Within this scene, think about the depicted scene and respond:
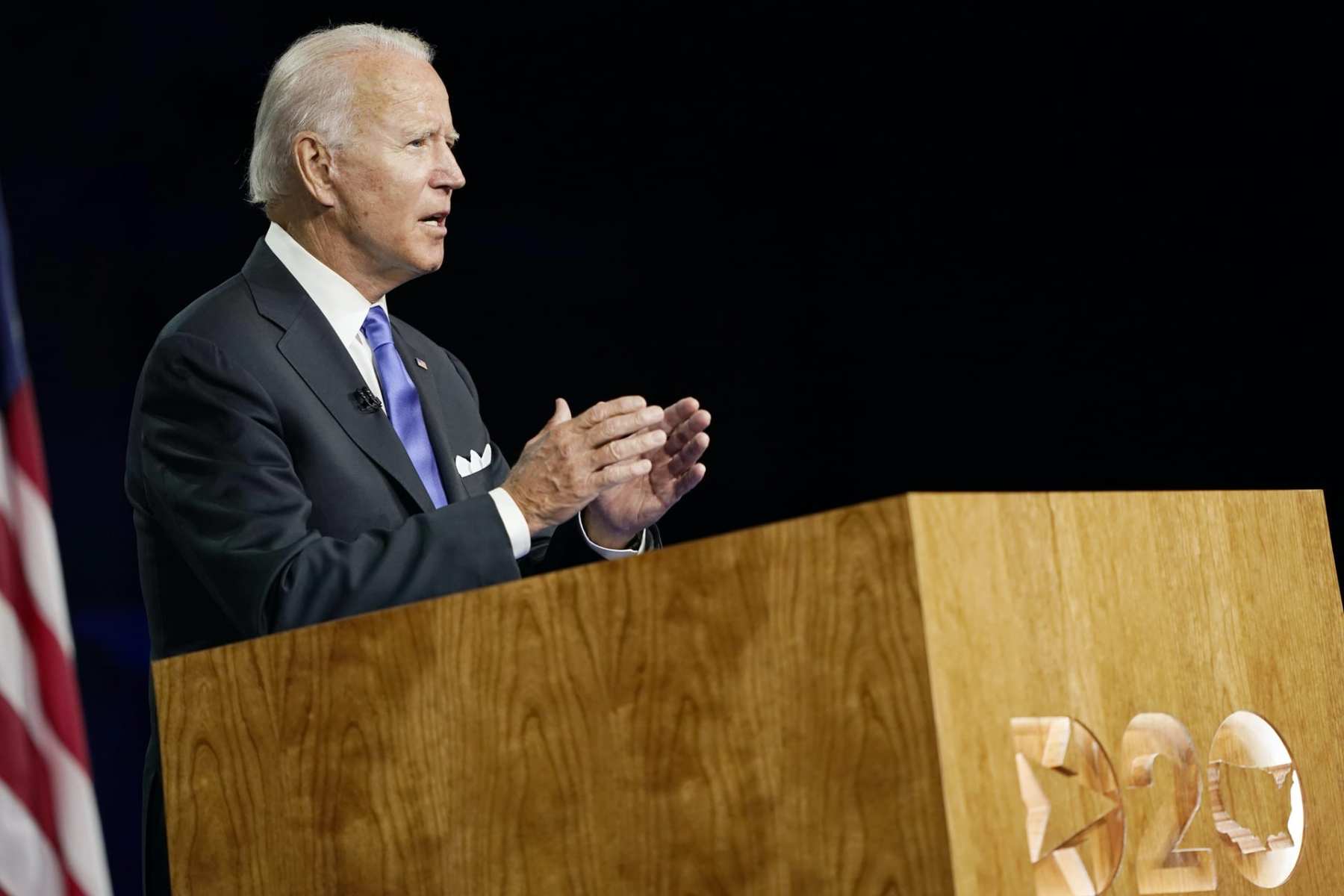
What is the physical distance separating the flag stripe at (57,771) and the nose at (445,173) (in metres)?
0.93

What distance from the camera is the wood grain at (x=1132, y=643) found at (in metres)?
1.15

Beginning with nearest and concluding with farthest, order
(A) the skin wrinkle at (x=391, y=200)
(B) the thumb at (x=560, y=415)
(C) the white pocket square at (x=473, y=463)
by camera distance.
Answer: (B) the thumb at (x=560, y=415) < (A) the skin wrinkle at (x=391, y=200) < (C) the white pocket square at (x=473, y=463)

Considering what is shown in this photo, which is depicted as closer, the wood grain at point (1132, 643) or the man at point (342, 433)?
the wood grain at point (1132, 643)

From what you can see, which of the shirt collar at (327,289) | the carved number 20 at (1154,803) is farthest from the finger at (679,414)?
the carved number 20 at (1154,803)

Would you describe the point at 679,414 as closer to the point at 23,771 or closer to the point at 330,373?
the point at 330,373

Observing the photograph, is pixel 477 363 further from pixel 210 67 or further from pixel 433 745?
pixel 433 745

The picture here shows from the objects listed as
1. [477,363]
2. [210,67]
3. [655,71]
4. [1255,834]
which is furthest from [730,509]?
[1255,834]

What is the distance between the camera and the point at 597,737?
51.5 inches

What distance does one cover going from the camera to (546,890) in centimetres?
132

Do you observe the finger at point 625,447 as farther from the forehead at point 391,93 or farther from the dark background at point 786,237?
the dark background at point 786,237

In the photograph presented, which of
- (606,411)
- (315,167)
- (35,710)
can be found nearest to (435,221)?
(315,167)

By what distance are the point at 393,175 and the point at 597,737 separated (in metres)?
1.09

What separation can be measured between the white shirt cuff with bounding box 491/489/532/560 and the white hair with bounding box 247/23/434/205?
2.28 ft

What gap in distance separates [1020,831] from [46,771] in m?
1.76
